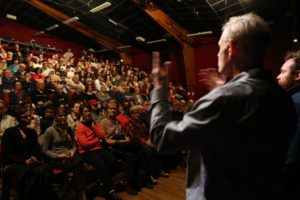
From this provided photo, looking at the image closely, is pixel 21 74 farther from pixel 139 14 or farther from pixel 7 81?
pixel 139 14

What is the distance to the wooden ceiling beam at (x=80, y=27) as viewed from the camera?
33.1 feet

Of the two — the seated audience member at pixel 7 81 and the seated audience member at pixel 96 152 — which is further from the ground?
the seated audience member at pixel 7 81

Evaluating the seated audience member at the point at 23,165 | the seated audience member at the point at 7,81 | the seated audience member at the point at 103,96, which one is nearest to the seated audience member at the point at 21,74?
the seated audience member at the point at 7,81

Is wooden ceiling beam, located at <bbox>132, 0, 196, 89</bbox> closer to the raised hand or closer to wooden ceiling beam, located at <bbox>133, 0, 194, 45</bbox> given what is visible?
wooden ceiling beam, located at <bbox>133, 0, 194, 45</bbox>

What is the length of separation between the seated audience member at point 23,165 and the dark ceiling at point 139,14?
680cm

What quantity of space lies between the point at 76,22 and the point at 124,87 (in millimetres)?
5217

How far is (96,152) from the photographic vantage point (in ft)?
11.8

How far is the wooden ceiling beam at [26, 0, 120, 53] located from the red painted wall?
1345 mm

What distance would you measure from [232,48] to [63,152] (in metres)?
3.06

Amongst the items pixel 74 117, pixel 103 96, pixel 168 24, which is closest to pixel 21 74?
pixel 103 96

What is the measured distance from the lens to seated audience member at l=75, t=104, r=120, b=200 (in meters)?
3.31

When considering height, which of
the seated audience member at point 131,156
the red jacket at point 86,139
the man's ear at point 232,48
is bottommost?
the seated audience member at point 131,156

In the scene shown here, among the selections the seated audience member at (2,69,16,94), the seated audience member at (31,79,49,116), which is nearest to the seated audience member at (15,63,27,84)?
the seated audience member at (2,69,16,94)

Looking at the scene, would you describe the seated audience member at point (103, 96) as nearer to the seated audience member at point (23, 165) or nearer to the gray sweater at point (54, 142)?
the gray sweater at point (54, 142)
